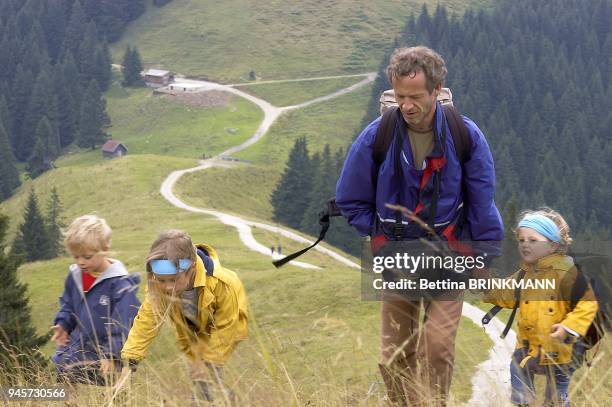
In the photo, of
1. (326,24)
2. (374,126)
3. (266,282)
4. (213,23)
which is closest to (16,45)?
(213,23)

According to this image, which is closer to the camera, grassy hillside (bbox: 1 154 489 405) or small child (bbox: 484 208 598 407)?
grassy hillside (bbox: 1 154 489 405)

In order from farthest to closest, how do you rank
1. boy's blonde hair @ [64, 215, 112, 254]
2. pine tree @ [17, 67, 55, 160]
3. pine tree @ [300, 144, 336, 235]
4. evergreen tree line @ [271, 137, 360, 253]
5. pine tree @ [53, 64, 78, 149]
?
pine tree @ [53, 64, 78, 149] → pine tree @ [17, 67, 55, 160] → evergreen tree line @ [271, 137, 360, 253] → pine tree @ [300, 144, 336, 235] → boy's blonde hair @ [64, 215, 112, 254]

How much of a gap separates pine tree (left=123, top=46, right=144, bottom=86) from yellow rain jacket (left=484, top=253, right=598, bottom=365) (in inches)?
5089

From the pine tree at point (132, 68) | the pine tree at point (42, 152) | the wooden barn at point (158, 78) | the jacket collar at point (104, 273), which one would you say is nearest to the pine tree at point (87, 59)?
the pine tree at point (132, 68)

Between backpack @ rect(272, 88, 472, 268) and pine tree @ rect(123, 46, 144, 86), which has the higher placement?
backpack @ rect(272, 88, 472, 268)

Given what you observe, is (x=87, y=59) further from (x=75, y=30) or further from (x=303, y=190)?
(x=303, y=190)

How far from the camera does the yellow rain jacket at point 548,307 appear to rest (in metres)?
5.13

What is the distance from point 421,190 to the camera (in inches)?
201

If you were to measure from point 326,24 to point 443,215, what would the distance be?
14668 cm

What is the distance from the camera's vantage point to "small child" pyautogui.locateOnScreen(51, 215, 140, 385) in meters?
5.72

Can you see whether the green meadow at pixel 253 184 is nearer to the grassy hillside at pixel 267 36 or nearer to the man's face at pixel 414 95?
the grassy hillside at pixel 267 36

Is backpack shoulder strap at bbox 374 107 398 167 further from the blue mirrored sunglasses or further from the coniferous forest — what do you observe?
the coniferous forest

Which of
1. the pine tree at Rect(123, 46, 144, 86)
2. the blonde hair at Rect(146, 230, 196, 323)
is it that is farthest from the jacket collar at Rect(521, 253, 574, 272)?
the pine tree at Rect(123, 46, 144, 86)

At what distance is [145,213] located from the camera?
204 ft
